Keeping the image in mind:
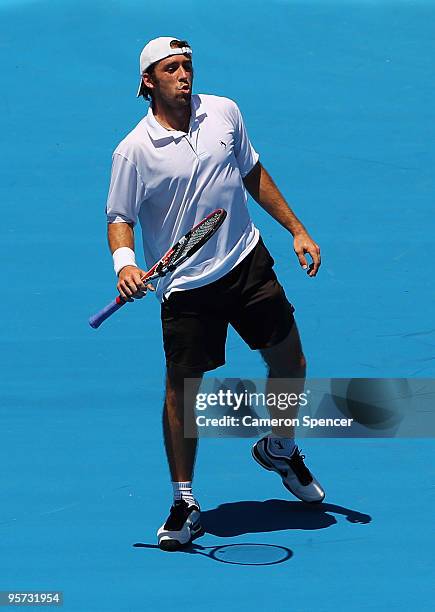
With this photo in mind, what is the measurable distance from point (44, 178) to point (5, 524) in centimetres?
338

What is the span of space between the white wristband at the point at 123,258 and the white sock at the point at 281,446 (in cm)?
106

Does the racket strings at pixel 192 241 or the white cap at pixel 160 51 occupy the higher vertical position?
the white cap at pixel 160 51

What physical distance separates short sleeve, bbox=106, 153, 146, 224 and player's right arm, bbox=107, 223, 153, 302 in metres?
0.03

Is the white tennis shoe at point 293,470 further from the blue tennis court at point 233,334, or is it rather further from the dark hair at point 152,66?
the dark hair at point 152,66

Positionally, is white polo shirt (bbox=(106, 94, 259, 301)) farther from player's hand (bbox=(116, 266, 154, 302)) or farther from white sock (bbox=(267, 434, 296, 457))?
white sock (bbox=(267, 434, 296, 457))

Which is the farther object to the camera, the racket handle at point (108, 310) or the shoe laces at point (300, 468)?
the shoe laces at point (300, 468)

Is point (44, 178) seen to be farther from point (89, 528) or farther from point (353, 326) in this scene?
point (89, 528)

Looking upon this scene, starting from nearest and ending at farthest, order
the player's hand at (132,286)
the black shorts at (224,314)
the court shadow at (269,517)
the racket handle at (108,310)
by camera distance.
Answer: the player's hand at (132,286) → the racket handle at (108,310) → the black shorts at (224,314) → the court shadow at (269,517)

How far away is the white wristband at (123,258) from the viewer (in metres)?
5.35

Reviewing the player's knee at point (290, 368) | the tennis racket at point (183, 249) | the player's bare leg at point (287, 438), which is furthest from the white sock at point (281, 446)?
the tennis racket at point (183, 249)

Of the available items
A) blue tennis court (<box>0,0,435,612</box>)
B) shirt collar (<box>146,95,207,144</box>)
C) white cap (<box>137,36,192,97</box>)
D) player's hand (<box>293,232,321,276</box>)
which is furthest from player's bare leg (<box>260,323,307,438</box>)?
white cap (<box>137,36,192,97</box>)

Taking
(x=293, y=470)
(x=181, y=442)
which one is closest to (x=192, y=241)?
(x=181, y=442)

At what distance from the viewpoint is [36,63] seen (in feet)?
31.1

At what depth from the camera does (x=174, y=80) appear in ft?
17.9
